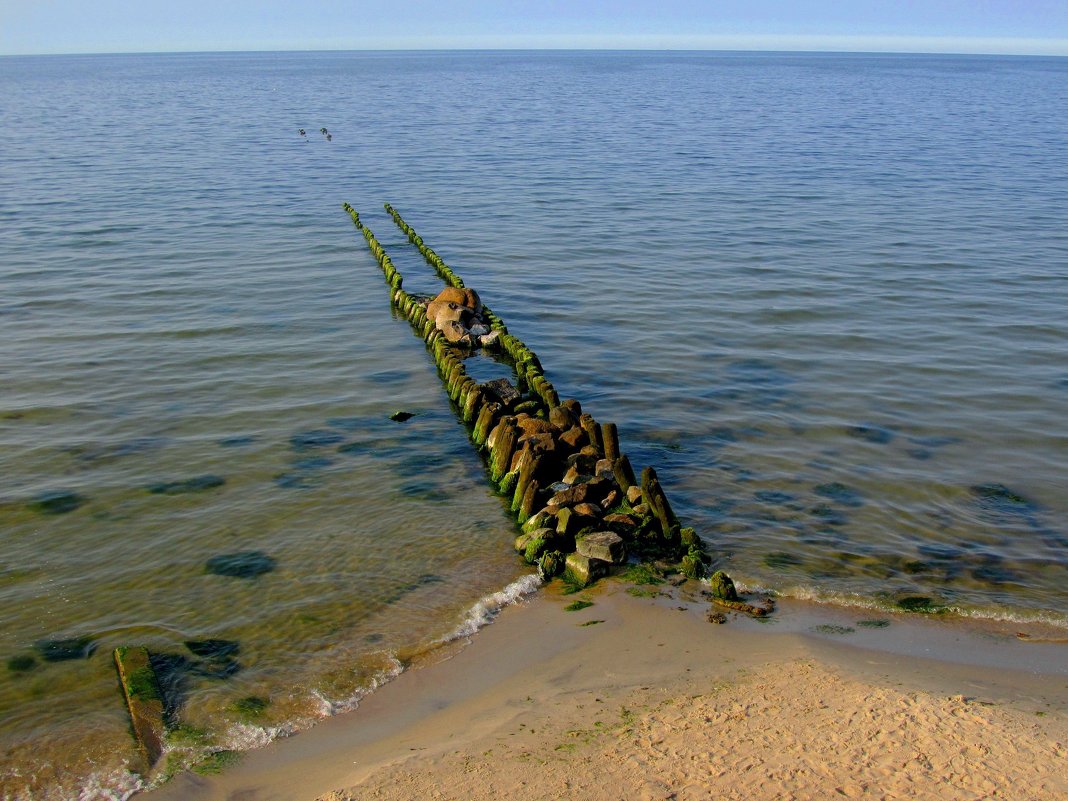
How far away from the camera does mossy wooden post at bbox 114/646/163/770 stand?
30.4 feet

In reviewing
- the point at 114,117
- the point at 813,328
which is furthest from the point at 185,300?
the point at 114,117

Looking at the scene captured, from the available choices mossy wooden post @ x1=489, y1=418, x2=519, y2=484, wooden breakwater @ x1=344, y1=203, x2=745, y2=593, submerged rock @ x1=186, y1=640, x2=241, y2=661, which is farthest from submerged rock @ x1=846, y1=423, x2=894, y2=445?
→ submerged rock @ x1=186, y1=640, x2=241, y2=661

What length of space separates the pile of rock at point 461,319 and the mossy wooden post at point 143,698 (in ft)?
37.5

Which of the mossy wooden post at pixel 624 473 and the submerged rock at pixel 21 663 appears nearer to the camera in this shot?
the submerged rock at pixel 21 663

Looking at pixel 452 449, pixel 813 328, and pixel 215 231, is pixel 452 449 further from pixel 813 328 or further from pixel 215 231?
pixel 215 231

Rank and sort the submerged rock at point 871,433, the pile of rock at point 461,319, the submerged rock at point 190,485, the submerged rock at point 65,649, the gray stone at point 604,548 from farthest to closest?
the pile of rock at point 461,319 < the submerged rock at point 871,433 < the submerged rock at point 190,485 < the gray stone at point 604,548 < the submerged rock at point 65,649

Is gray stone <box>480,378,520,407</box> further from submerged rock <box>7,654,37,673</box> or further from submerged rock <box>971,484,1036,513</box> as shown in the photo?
submerged rock <box>7,654,37,673</box>

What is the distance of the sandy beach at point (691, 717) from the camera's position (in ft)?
26.5

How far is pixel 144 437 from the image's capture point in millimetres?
16656

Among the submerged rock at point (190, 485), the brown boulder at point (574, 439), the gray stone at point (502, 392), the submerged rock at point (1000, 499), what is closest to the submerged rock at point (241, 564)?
the submerged rock at point (190, 485)

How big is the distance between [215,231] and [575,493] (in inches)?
943

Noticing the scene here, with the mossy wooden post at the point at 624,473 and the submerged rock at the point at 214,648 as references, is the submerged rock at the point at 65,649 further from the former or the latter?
the mossy wooden post at the point at 624,473

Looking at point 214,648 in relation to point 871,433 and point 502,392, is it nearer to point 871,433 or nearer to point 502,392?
point 502,392

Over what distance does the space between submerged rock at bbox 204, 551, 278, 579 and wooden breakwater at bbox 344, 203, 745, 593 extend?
10.7ft
